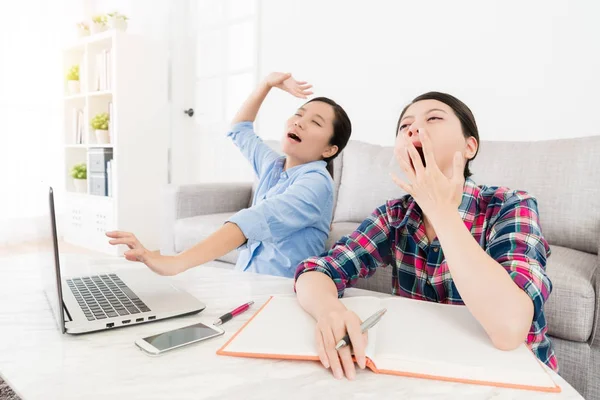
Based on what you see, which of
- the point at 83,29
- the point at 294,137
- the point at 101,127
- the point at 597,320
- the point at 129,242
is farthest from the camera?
the point at 83,29

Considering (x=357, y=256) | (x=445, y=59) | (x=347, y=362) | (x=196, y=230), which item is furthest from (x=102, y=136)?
(x=347, y=362)

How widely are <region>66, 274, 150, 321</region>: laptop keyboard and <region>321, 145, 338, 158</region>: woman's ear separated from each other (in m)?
0.72

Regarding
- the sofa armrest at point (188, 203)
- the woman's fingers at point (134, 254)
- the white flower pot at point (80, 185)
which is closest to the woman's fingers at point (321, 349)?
the woman's fingers at point (134, 254)

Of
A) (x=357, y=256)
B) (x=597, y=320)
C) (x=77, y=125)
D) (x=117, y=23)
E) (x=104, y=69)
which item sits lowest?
(x=597, y=320)

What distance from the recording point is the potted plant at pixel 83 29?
388cm

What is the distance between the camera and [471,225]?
93 cm

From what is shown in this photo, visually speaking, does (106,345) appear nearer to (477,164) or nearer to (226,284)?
(226,284)

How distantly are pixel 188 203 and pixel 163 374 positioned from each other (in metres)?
1.89

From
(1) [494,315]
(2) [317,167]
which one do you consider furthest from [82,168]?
(1) [494,315]

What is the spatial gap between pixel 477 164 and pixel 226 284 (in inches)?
51.0

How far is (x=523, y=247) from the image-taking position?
78 centimetres

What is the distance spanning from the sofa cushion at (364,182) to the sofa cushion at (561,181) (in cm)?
43

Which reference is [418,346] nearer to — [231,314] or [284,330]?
[284,330]

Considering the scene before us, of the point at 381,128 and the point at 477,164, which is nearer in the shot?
the point at 477,164
